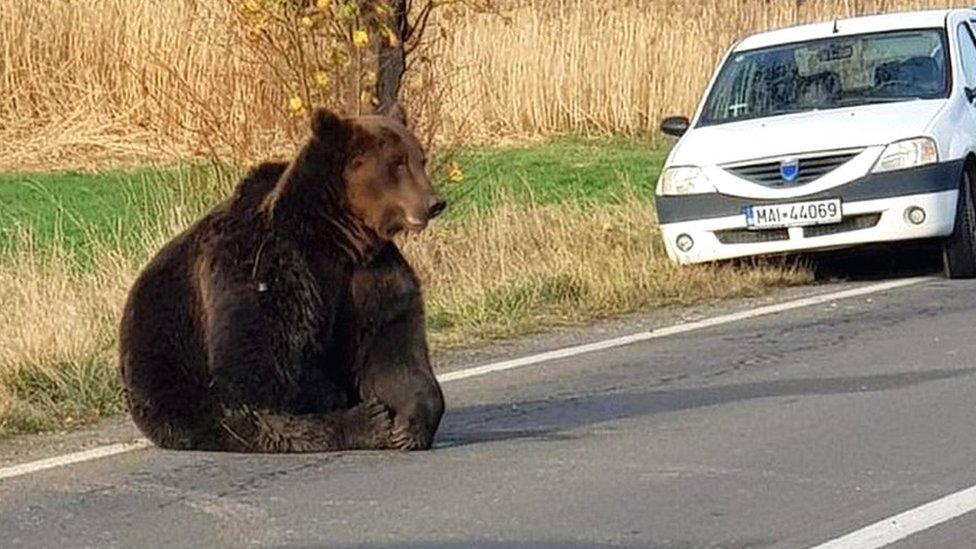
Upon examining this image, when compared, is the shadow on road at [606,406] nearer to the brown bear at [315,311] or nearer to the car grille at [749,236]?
the brown bear at [315,311]

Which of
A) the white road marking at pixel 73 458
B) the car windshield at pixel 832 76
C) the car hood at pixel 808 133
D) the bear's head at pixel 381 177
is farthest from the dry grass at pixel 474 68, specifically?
the bear's head at pixel 381 177

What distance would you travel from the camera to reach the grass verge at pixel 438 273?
10328 mm

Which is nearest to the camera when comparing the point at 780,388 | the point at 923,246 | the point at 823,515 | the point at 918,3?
the point at 823,515

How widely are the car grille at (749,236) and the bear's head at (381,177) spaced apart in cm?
650

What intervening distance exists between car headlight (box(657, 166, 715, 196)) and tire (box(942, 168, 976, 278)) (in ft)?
4.96

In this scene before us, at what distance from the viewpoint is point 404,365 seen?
776cm

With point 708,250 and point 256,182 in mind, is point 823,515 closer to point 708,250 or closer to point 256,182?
point 256,182

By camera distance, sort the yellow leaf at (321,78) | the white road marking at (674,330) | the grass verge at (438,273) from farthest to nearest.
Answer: the yellow leaf at (321,78), the white road marking at (674,330), the grass verge at (438,273)

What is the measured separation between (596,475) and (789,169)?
6405 millimetres

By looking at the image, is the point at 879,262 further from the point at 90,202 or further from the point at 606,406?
the point at 90,202

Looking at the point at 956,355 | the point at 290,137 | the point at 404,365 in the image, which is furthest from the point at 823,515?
the point at 290,137

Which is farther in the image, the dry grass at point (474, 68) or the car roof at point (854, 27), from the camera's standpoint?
the dry grass at point (474, 68)

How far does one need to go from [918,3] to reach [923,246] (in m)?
18.4

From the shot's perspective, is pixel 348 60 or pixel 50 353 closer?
pixel 50 353
